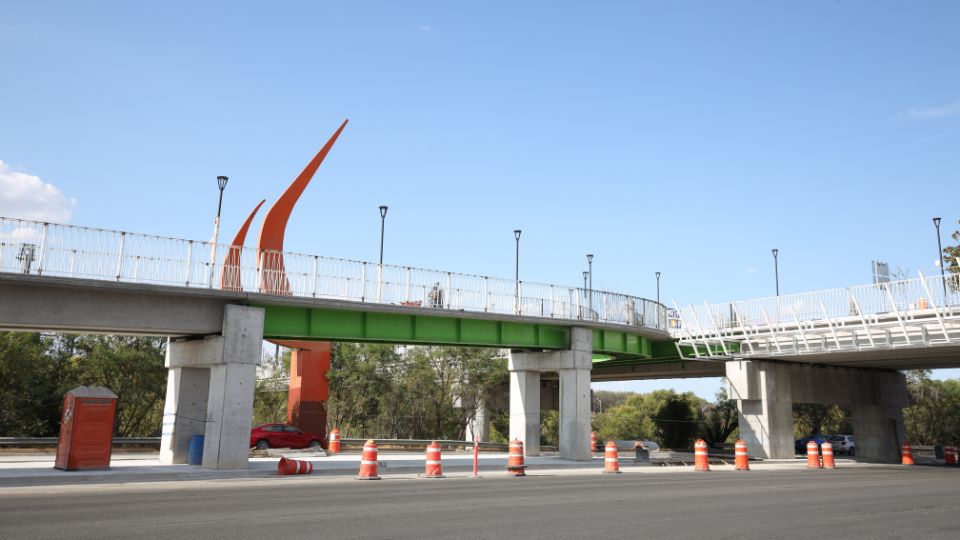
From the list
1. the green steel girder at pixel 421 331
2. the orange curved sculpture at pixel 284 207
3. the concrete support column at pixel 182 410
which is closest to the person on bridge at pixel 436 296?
the green steel girder at pixel 421 331

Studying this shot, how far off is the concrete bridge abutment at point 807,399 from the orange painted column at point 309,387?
2182 cm

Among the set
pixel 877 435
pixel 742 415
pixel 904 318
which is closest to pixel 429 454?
pixel 904 318

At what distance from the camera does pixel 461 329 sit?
99.7 feet

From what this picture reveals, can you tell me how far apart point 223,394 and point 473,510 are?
13.8m

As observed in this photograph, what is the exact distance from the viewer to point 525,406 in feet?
115

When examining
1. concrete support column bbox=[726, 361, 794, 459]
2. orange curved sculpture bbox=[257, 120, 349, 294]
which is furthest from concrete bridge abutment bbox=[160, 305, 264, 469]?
concrete support column bbox=[726, 361, 794, 459]

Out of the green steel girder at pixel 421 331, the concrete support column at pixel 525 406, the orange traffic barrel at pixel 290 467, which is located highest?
the green steel girder at pixel 421 331

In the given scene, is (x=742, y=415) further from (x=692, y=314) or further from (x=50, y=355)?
(x=50, y=355)

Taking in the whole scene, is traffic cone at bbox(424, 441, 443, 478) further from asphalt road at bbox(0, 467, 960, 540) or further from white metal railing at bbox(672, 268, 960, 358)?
white metal railing at bbox(672, 268, 960, 358)

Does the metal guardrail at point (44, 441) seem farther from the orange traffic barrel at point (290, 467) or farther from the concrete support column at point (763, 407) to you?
the concrete support column at point (763, 407)

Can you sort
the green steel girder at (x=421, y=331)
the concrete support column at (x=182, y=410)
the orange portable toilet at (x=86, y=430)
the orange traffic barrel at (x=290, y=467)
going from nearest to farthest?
the orange portable toilet at (x=86, y=430), the orange traffic barrel at (x=290, y=467), the concrete support column at (x=182, y=410), the green steel girder at (x=421, y=331)

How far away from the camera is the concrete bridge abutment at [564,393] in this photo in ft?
106

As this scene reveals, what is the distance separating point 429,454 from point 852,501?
1076cm

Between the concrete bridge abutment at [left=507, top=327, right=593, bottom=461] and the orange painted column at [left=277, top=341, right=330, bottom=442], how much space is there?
11.4 metres
